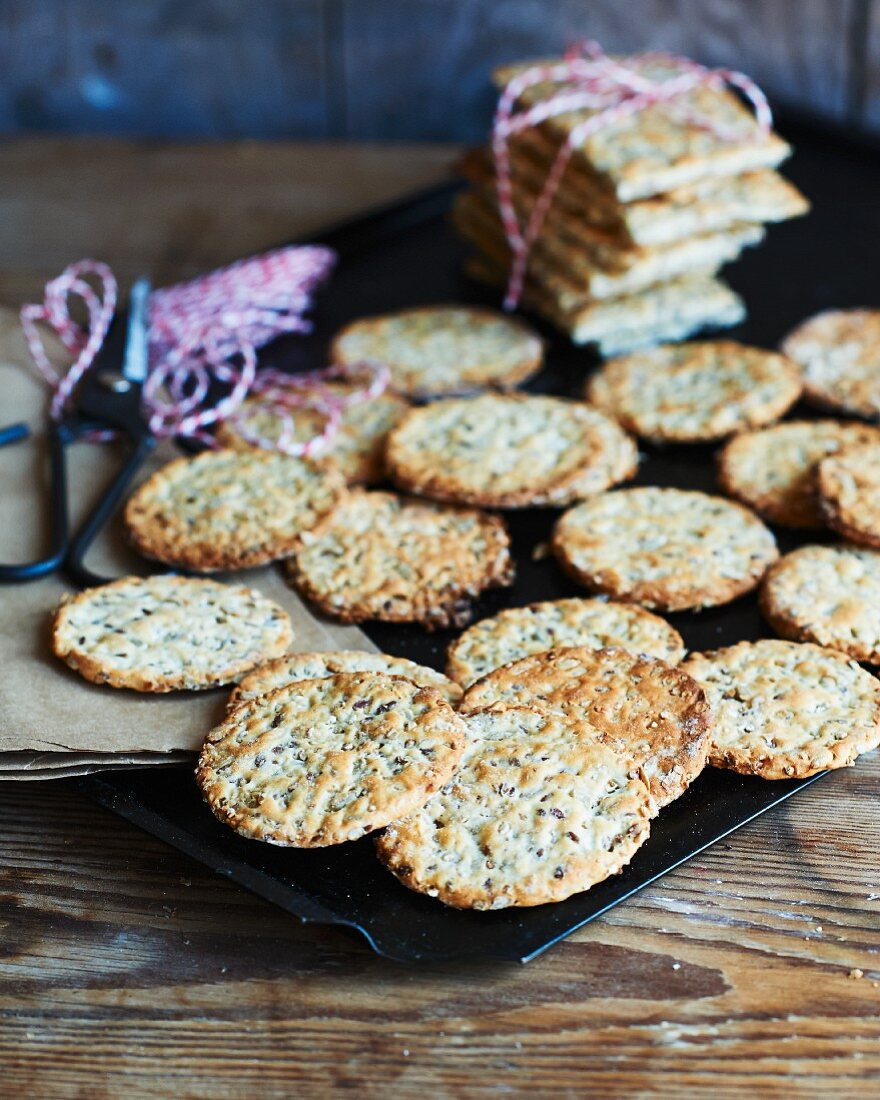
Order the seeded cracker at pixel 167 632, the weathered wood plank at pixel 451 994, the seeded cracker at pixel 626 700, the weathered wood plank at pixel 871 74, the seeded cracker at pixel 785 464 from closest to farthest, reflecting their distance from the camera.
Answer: the weathered wood plank at pixel 451 994, the seeded cracker at pixel 626 700, the seeded cracker at pixel 167 632, the seeded cracker at pixel 785 464, the weathered wood plank at pixel 871 74

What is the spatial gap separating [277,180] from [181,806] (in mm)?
1607

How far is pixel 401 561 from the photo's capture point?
131cm

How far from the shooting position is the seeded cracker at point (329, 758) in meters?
0.97

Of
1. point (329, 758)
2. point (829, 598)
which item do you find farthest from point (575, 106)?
point (329, 758)

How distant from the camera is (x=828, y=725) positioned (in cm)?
108

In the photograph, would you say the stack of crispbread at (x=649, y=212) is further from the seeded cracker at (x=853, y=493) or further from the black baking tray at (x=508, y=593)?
the seeded cracker at (x=853, y=493)

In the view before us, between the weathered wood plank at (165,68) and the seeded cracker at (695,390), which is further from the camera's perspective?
the weathered wood plank at (165,68)

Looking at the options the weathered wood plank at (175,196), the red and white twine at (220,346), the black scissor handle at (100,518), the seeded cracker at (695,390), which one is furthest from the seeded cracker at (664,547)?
the weathered wood plank at (175,196)

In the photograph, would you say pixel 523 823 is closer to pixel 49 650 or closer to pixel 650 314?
pixel 49 650

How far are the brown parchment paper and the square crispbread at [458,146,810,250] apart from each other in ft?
2.02

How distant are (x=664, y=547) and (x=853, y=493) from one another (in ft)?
0.66

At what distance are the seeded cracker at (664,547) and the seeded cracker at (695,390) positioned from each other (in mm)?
141

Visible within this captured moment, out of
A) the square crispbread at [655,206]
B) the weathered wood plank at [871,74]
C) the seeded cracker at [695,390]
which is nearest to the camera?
the seeded cracker at [695,390]

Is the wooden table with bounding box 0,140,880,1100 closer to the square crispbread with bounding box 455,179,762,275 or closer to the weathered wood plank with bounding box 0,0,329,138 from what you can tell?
the square crispbread with bounding box 455,179,762,275
